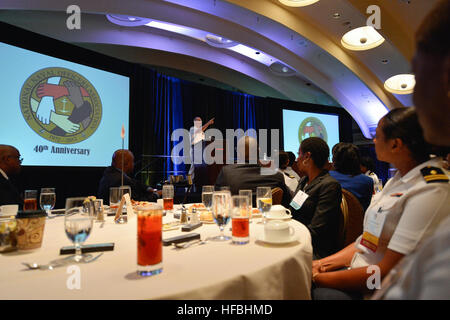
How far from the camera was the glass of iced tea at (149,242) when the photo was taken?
0.71 m

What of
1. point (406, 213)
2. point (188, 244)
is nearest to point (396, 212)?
point (406, 213)

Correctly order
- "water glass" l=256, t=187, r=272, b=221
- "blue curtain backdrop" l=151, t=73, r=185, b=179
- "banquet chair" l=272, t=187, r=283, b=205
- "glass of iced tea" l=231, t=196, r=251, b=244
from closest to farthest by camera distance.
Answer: "glass of iced tea" l=231, t=196, r=251, b=244
"water glass" l=256, t=187, r=272, b=221
"banquet chair" l=272, t=187, r=283, b=205
"blue curtain backdrop" l=151, t=73, r=185, b=179

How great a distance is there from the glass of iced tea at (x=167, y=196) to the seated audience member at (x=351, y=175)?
164 centimetres

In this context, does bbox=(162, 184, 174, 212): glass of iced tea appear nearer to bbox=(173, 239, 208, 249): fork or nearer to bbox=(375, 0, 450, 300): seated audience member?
bbox=(173, 239, 208, 249): fork

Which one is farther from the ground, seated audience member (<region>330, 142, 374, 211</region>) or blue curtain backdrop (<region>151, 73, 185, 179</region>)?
blue curtain backdrop (<region>151, 73, 185, 179</region>)

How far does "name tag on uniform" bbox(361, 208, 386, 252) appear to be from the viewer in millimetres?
1150

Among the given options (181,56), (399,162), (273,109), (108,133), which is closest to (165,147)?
(108,133)

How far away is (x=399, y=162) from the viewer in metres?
1.21

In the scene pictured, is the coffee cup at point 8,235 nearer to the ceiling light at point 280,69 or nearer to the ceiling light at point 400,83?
the ceiling light at point 280,69

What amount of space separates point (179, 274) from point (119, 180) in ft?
9.08

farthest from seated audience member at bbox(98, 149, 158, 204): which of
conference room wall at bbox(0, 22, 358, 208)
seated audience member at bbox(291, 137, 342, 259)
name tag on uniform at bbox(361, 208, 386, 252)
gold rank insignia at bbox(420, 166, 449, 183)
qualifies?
gold rank insignia at bbox(420, 166, 449, 183)

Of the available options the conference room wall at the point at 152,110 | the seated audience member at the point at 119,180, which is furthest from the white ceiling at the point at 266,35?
the seated audience member at the point at 119,180

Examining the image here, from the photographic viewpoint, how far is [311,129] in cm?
951

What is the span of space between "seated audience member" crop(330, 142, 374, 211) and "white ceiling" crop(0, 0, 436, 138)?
354 cm
